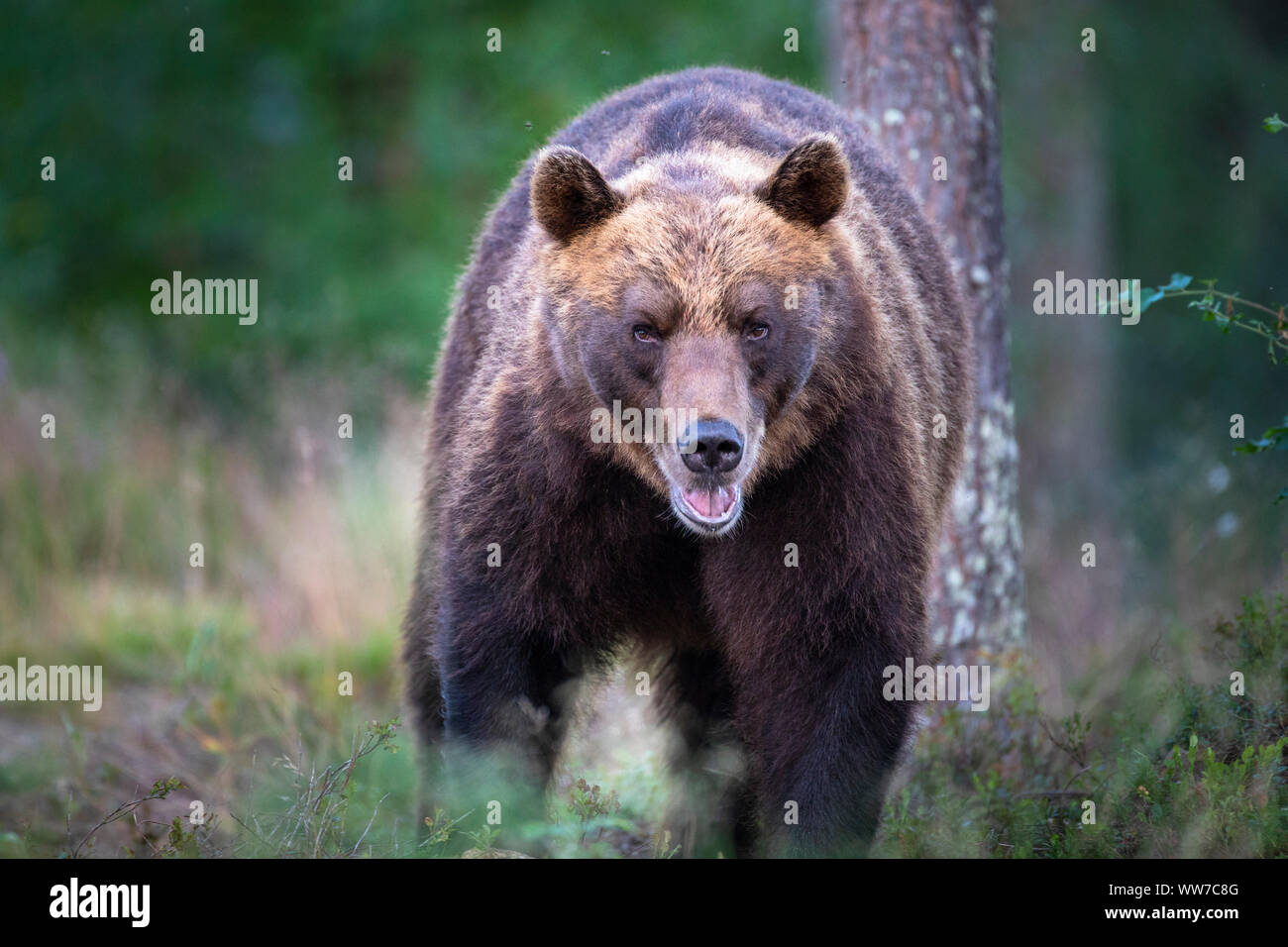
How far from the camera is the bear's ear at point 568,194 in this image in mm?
4219

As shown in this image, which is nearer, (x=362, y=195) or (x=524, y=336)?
(x=524, y=336)

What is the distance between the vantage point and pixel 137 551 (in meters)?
9.10

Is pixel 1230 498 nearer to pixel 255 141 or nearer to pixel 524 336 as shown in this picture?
pixel 524 336

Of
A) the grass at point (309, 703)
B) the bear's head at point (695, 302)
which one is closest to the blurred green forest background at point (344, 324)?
the grass at point (309, 703)

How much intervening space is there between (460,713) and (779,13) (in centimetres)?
1198

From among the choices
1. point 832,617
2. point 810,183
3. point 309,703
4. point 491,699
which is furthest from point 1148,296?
point 309,703

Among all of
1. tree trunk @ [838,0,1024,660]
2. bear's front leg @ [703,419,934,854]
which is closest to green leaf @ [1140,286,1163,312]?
bear's front leg @ [703,419,934,854]

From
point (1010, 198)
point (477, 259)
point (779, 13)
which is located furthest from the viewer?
point (779, 13)

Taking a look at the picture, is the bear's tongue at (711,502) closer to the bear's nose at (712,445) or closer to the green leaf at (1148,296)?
the bear's nose at (712,445)

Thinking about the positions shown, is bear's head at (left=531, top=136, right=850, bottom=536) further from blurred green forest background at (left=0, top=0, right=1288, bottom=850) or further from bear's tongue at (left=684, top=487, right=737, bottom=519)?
blurred green forest background at (left=0, top=0, right=1288, bottom=850)

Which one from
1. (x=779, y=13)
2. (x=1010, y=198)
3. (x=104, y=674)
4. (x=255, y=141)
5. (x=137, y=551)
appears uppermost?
(x=779, y=13)

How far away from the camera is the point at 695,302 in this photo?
4.09m
